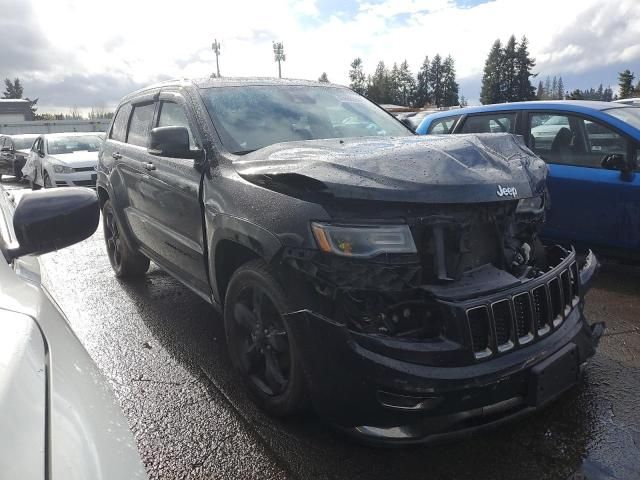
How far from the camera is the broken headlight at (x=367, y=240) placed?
83.3 inches

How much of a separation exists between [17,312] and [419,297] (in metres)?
1.47

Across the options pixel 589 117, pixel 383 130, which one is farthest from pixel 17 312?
pixel 589 117

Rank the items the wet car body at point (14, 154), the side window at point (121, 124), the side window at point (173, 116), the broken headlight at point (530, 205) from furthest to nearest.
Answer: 1. the wet car body at point (14, 154)
2. the side window at point (121, 124)
3. the side window at point (173, 116)
4. the broken headlight at point (530, 205)

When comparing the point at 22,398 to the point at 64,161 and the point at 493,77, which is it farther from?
the point at 493,77

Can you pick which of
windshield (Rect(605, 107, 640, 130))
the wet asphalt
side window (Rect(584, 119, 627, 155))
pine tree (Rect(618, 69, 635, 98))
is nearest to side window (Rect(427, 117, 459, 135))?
side window (Rect(584, 119, 627, 155))

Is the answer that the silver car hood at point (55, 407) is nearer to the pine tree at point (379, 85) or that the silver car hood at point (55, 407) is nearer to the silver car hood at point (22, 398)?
the silver car hood at point (22, 398)

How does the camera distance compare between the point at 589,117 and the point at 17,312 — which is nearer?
the point at 17,312

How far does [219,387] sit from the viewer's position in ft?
10.3

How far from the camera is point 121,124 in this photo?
5.07 m

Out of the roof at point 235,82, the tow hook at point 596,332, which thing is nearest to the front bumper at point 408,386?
the tow hook at point 596,332

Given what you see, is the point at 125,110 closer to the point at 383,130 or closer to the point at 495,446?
the point at 383,130

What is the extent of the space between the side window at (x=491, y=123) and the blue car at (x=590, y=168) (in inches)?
1.7

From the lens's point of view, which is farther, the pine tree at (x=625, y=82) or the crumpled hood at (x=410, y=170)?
the pine tree at (x=625, y=82)

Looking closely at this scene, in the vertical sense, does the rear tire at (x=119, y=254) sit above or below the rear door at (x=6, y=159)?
below
